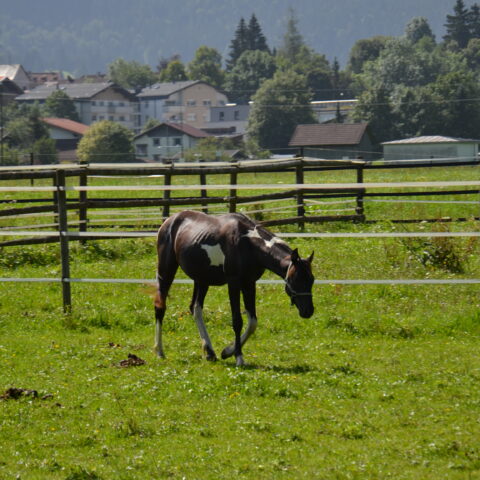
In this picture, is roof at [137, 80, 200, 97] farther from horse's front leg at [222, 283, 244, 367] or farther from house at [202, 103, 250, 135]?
horse's front leg at [222, 283, 244, 367]

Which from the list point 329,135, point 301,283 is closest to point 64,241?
point 301,283

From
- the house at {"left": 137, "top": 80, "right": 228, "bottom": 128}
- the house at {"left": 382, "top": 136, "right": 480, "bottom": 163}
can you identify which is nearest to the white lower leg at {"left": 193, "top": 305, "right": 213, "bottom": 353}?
the house at {"left": 382, "top": 136, "right": 480, "bottom": 163}

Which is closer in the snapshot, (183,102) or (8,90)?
(8,90)

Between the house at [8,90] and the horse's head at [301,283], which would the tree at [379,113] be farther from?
the horse's head at [301,283]

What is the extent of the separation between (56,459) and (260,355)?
4.04 metres

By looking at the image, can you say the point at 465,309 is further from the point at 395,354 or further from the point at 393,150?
the point at 393,150

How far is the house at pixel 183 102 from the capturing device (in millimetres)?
184625

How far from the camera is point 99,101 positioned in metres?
185

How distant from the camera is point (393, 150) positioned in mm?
92000

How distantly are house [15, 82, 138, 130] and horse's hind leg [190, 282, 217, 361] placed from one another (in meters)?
168

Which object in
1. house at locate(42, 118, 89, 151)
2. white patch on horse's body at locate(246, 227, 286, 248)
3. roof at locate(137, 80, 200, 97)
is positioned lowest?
white patch on horse's body at locate(246, 227, 286, 248)

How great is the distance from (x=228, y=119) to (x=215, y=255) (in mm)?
173656

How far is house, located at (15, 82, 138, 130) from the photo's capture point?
180250mm

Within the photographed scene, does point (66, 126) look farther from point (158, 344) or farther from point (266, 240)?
point (266, 240)
